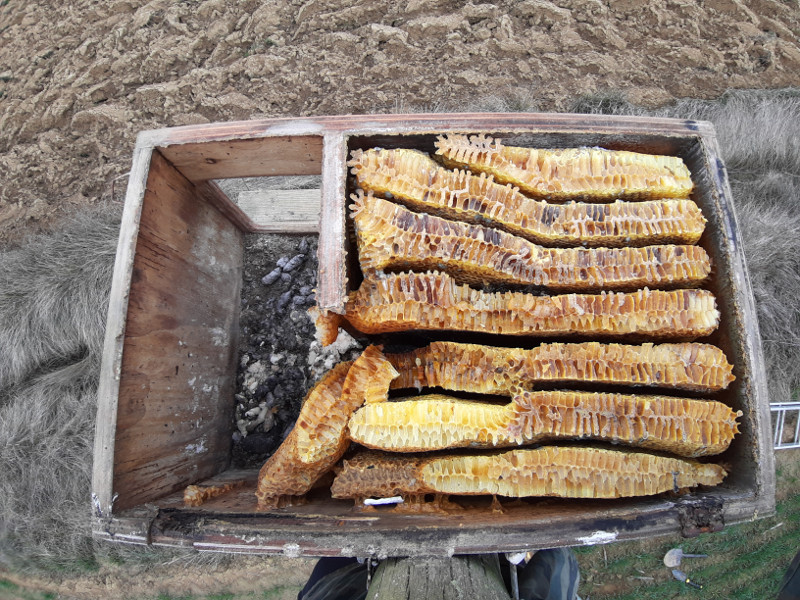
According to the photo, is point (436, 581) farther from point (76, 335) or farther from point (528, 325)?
point (76, 335)

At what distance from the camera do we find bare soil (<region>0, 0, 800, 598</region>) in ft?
12.4

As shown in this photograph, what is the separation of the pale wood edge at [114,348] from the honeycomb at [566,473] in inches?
41.6

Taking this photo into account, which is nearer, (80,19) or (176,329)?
(176,329)

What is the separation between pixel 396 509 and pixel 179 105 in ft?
12.6

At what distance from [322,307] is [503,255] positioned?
2.10ft

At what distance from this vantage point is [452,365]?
1.75 metres

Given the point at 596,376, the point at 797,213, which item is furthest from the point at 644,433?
the point at 797,213

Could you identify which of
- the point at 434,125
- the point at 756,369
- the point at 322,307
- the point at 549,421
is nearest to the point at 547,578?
the point at 549,421

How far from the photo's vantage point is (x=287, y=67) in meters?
4.02

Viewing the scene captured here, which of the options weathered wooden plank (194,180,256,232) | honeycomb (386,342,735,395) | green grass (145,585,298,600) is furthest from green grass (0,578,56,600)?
honeycomb (386,342,735,395)

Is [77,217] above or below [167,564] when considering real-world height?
above

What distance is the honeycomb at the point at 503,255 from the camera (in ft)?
5.37

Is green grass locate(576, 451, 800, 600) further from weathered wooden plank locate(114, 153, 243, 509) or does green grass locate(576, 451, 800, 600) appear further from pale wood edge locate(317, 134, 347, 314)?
pale wood edge locate(317, 134, 347, 314)

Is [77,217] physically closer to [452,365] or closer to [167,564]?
[167,564]
